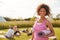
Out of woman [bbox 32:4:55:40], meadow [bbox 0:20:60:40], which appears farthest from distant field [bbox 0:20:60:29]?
woman [bbox 32:4:55:40]

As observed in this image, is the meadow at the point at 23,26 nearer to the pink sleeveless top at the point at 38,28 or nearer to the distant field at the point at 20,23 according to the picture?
the distant field at the point at 20,23

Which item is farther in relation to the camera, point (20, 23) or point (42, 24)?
point (20, 23)

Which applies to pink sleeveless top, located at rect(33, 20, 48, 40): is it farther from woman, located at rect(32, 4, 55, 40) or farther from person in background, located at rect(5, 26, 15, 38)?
person in background, located at rect(5, 26, 15, 38)

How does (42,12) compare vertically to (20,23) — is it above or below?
above

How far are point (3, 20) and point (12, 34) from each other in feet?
0.72

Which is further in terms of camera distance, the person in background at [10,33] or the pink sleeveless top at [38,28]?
the person in background at [10,33]

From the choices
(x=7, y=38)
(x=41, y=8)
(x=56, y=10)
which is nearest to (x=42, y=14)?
(x=41, y=8)

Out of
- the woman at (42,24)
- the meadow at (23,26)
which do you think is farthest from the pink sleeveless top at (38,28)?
the meadow at (23,26)

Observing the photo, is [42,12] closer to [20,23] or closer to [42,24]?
[42,24]

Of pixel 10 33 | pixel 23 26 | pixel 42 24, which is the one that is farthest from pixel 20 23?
pixel 42 24

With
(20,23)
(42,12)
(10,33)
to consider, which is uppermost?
(42,12)

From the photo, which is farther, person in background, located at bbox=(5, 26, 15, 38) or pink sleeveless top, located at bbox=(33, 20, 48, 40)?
person in background, located at bbox=(5, 26, 15, 38)

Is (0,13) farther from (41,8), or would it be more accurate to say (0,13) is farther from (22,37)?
(41,8)

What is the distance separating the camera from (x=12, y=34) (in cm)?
226
